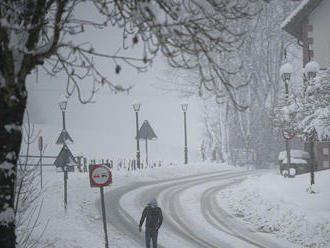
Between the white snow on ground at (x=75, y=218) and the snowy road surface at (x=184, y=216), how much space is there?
59 cm

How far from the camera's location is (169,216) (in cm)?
1595

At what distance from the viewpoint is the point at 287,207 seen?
14367 millimetres

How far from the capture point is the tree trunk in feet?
14.4

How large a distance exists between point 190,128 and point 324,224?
199 feet

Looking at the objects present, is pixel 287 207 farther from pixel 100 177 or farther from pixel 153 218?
pixel 100 177

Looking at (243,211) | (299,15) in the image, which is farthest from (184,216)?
(299,15)

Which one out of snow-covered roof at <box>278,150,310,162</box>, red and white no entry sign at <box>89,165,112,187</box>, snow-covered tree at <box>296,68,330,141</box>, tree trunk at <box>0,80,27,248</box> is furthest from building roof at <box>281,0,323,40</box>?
tree trunk at <box>0,80,27,248</box>

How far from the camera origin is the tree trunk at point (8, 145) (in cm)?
439

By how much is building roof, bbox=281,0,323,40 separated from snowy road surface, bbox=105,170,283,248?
9.50m

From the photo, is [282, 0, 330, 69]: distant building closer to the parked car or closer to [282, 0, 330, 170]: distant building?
[282, 0, 330, 170]: distant building

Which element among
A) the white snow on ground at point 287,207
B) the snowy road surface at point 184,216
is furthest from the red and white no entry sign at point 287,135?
the snowy road surface at point 184,216

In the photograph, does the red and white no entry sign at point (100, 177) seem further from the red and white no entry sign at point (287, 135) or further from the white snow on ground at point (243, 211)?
the red and white no entry sign at point (287, 135)

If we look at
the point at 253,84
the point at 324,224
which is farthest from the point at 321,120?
the point at 253,84

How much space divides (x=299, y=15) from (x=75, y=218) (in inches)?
617
